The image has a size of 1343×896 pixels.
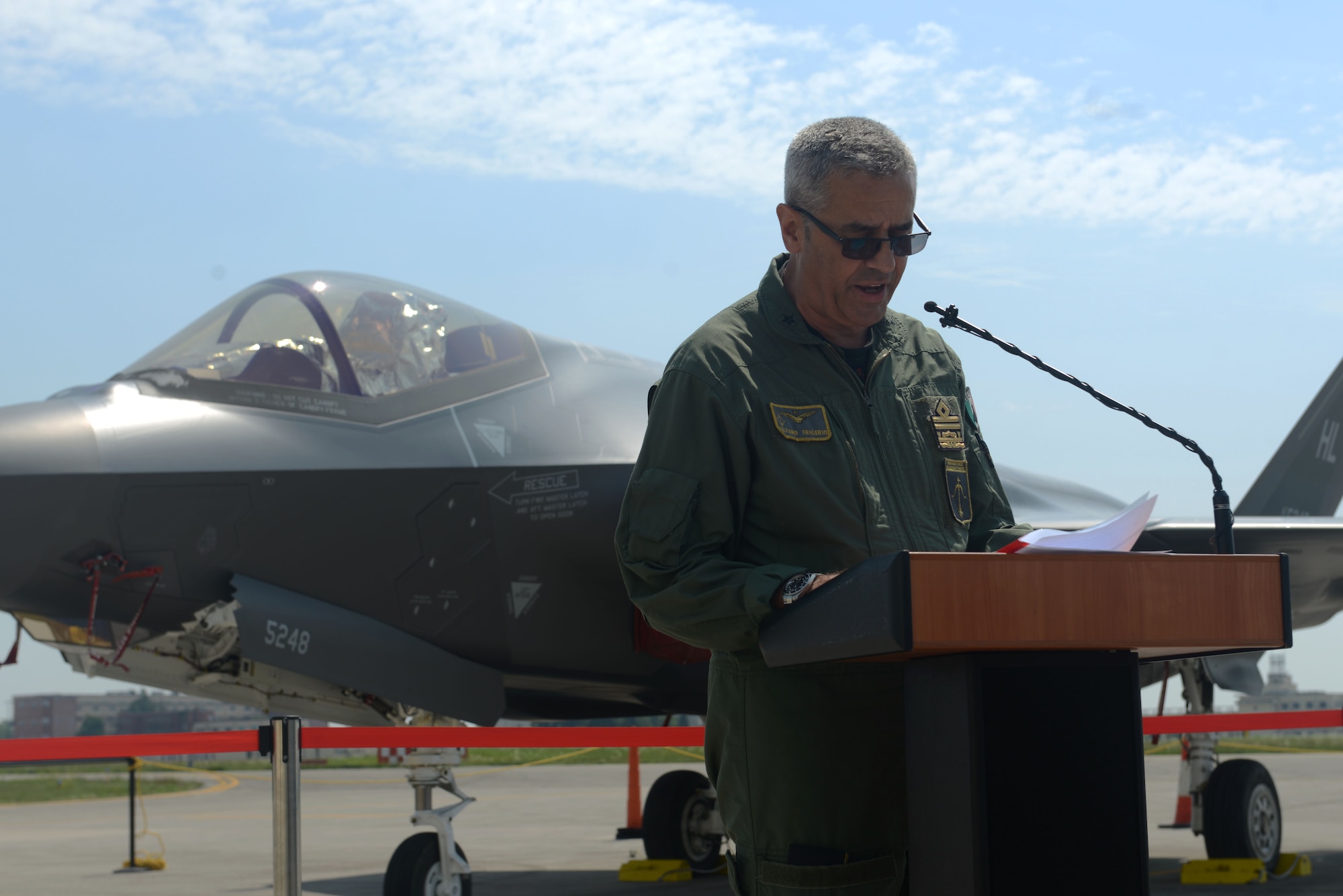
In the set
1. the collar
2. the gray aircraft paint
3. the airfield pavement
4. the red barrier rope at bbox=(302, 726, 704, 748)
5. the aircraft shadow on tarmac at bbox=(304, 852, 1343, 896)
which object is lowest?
the airfield pavement

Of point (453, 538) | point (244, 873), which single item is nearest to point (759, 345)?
point (453, 538)

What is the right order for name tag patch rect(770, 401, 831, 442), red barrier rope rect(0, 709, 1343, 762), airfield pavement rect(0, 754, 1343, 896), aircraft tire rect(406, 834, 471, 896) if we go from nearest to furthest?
name tag patch rect(770, 401, 831, 442) < red barrier rope rect(0, 709, 1343, 762) < aircraft tire rect(406, 834, 471, 896) < airfield pavement rect(0, 754, 1343, 896)

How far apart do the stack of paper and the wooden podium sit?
2cm

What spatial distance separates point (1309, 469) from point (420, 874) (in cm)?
956

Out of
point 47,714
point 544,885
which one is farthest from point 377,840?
point 47,714

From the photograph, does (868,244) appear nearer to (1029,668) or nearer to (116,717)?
(1029,668)

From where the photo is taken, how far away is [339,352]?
6191 mm

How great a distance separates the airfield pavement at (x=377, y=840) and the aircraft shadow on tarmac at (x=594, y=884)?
0.9 inches

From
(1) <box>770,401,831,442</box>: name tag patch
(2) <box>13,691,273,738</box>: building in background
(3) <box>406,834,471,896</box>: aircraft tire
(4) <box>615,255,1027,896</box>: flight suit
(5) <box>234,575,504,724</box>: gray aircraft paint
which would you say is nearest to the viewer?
(4) <box>615,255,1027,896</box>: flight suit

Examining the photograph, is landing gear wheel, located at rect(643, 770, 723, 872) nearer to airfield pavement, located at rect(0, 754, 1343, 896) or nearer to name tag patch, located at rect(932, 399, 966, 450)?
airfield pavement, located at rect(0, 754, 1343, 896)

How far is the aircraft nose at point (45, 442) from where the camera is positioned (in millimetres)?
5094

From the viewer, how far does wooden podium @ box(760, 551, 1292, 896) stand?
→ 5.27 feet

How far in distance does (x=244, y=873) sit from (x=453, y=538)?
5713mm

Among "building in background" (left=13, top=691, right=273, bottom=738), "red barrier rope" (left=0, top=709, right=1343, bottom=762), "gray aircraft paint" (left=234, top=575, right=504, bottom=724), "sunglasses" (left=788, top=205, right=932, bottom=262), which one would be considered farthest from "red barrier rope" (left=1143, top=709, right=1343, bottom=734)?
"building in background" (left=13, top=691, right=273, bottom=738)
